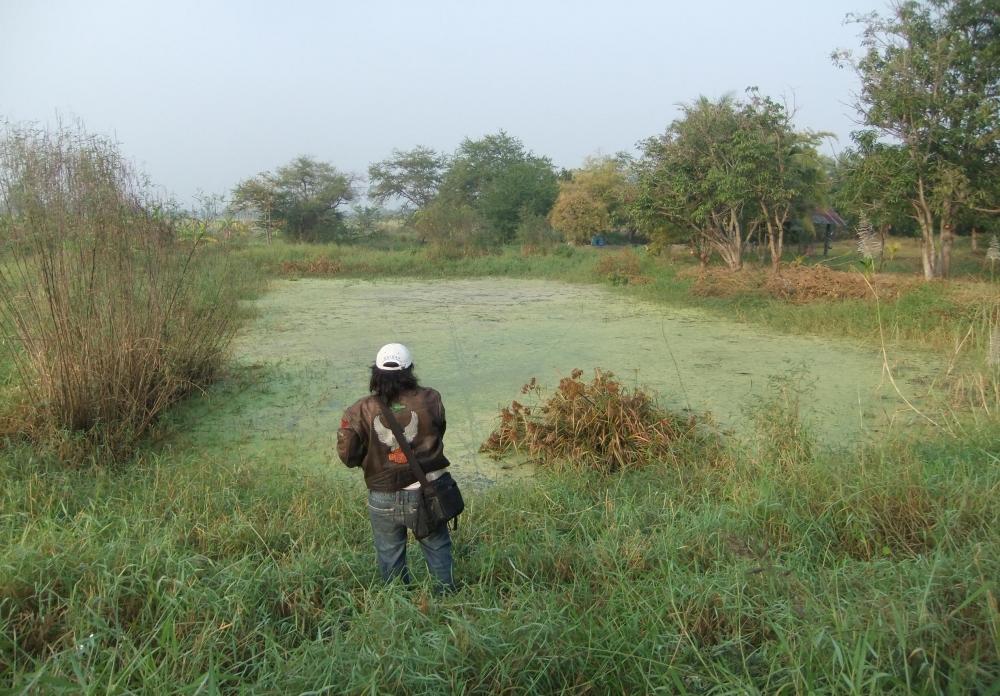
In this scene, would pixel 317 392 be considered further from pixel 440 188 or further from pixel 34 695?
pixel 440 188

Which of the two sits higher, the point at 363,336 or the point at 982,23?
the point at 982,23

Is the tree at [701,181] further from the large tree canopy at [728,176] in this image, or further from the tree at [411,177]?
the tree at [411,177]

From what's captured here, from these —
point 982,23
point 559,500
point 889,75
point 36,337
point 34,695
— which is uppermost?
point 982,23

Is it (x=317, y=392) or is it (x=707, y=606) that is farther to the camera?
(x=317, y=392)

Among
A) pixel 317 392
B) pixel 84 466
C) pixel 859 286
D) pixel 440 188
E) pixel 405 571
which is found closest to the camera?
pixel 405 571

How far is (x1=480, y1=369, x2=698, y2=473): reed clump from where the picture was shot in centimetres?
386

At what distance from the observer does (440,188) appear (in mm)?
30062

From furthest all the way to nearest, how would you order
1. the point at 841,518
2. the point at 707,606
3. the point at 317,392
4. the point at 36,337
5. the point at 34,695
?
1. the point at 317,392
2. the point at 36,337
3. the point at 841,518
4. the point at 707,606
5. the point at 34,695

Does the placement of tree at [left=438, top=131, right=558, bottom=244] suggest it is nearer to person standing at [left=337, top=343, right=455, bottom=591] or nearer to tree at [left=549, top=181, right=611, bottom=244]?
tree at [left=549, top=181, right=611, bottom=244]

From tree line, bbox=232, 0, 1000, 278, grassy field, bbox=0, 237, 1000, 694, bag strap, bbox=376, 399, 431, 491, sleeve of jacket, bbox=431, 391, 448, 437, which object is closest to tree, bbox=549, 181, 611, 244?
tree line, bbox=232, 0, 1000, 278

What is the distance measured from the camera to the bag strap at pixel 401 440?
225cm

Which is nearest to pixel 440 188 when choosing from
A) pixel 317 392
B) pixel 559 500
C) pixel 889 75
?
pixel 889 75

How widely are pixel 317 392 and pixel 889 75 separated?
8339 millimetres

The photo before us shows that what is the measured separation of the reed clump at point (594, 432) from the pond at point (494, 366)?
6.8 inches
